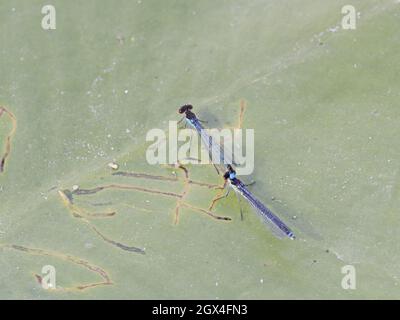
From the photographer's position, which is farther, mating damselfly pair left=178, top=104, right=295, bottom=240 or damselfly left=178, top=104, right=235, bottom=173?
damselfly left=178, top=104, right=235, bottom=173

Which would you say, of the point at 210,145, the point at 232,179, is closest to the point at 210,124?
the point at 210,145

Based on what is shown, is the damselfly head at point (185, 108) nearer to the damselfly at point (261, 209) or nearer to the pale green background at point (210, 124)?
the pale green background at point (210, 124)

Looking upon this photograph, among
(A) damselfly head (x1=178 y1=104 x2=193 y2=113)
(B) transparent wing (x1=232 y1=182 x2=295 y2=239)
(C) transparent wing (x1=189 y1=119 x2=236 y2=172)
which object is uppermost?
(A) damselfly head (x1=178 y1=104 x2=193 y2=113)

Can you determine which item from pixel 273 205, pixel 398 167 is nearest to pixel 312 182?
pixel 273 205

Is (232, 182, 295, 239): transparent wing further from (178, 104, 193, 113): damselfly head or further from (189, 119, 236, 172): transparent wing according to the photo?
(178, 104, 193, 113): damselfly head

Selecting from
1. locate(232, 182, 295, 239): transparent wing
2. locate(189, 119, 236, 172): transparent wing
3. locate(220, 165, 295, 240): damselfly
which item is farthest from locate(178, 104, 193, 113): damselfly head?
locate(232, 182, 295, 239): transparent wing

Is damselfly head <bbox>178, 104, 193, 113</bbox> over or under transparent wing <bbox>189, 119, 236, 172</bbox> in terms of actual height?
over
